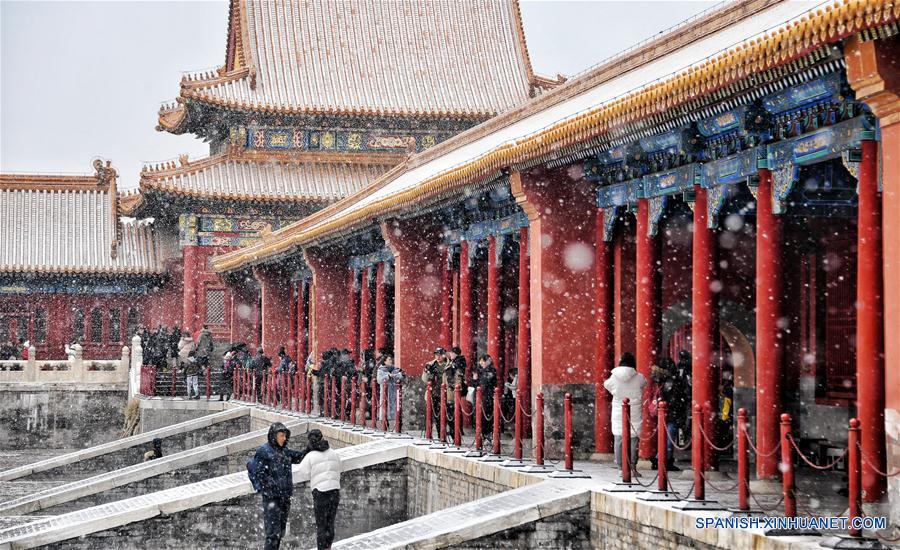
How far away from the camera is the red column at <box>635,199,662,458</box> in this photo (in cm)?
1552

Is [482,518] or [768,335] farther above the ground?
[768,335]

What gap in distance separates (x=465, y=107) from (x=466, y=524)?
34.0m

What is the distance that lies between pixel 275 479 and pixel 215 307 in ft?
100

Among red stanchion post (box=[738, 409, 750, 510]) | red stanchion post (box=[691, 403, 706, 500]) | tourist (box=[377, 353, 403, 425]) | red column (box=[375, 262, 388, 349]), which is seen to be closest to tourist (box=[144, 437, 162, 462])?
red column (box=[375, 262, 388, 349])

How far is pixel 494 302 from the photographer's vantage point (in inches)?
811

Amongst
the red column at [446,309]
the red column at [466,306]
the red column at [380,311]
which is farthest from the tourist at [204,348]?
the red column at [466,306]

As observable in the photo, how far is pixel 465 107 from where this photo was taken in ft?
150

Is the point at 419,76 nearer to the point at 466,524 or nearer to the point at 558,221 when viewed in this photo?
the point at 558,221

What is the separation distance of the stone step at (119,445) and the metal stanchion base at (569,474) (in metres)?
14.8

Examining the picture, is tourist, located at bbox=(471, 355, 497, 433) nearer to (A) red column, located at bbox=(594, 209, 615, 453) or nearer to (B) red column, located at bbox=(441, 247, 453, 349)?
(A) red column, located at bbox=(594, 209, 615, 453)

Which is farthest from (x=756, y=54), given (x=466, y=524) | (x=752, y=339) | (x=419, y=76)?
(x=419, y=76)

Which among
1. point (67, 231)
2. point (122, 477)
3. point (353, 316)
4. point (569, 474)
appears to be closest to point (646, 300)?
point (569, 474)

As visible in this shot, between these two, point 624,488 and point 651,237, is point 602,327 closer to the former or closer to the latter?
point 651,237

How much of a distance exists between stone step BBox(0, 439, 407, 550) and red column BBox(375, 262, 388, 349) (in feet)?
27.1
